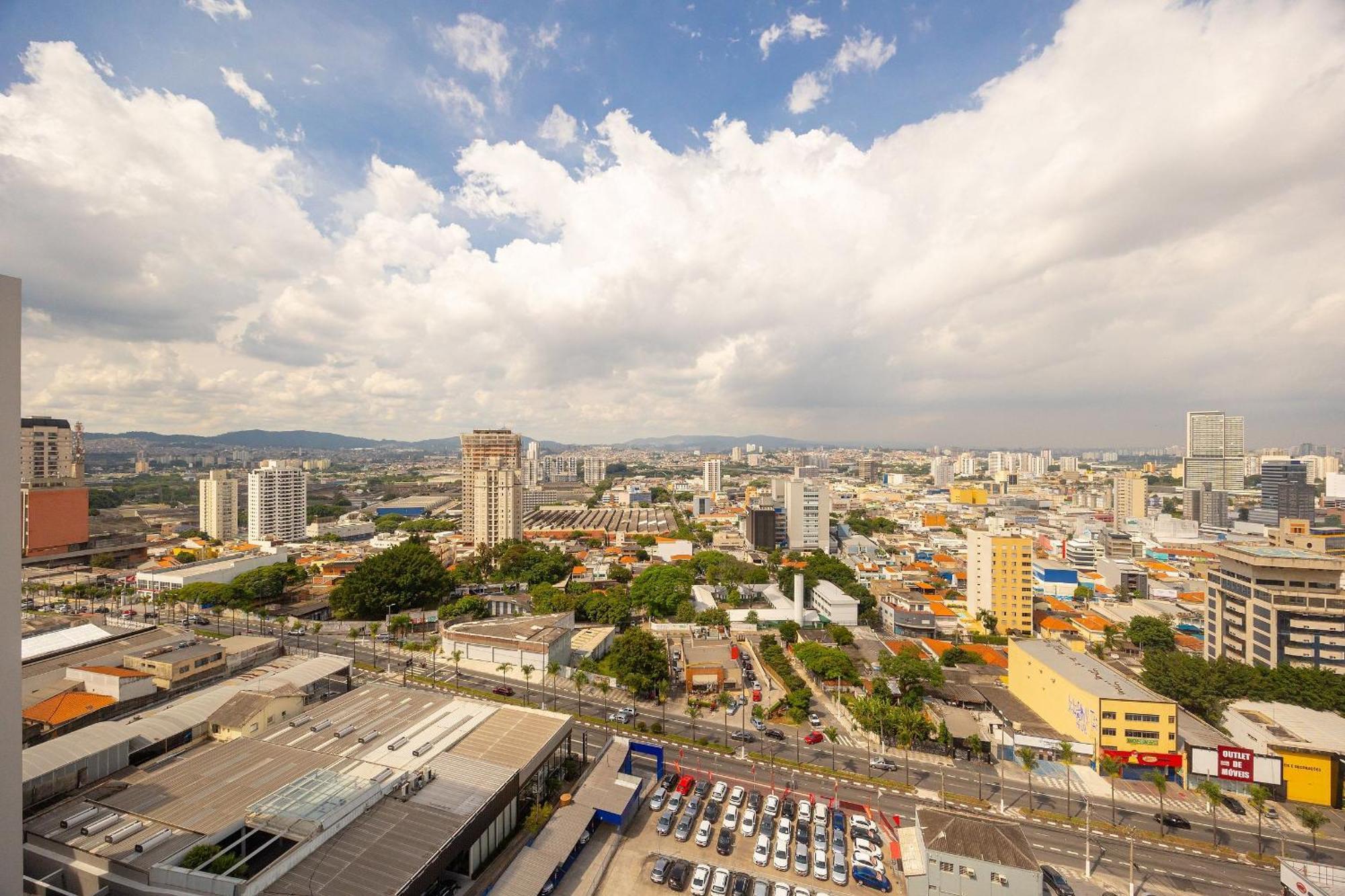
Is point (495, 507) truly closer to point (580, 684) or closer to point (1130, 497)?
point (580, 684)

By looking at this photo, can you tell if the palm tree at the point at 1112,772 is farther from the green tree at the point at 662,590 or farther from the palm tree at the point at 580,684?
the green tree at the point at 662,590

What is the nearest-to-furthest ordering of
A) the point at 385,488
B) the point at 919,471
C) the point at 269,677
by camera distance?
the point at 269,677 < the point at 385,488 < the point at 919,471

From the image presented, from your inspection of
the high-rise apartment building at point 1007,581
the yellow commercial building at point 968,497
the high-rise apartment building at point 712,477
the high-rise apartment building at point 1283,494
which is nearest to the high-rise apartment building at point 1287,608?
the high-rise apartment building at point 1007,581

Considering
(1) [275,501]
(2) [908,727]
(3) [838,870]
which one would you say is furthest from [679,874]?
(1) [275,501]

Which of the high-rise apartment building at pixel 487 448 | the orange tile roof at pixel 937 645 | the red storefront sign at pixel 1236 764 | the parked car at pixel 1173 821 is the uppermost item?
the high-rise apartment building at pixel 487 448

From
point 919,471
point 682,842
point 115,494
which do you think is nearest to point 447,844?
point 682,842

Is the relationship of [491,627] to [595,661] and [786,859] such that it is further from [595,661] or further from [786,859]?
[786,859]

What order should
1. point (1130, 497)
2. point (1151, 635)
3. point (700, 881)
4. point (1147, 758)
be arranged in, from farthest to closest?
1. point (1130, 497)
2. point (1151, 635)
3. point (1147, 758)
4. point (700, 881)
